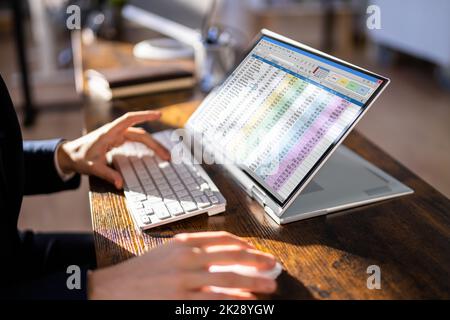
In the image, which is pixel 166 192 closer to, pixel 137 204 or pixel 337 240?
pixel 137 204

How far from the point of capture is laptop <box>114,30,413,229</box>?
0.74m

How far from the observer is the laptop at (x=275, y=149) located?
738mm

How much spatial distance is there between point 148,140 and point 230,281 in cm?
44

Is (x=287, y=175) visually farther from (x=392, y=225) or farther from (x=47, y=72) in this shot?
(x=47, y=72)

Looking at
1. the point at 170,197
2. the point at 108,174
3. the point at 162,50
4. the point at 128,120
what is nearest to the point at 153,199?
the point at 170,197

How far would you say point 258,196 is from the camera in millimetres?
798

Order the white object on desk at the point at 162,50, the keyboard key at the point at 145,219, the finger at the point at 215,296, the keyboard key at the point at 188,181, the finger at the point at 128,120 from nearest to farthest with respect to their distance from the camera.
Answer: the finger at the point at 215,296, the keyboard key at the point at 145,219, the keyboard key at the point at 188,181, the finger at the point at 128,120, the white object on desk at the point at 162,50

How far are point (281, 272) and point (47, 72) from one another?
3.52 metres

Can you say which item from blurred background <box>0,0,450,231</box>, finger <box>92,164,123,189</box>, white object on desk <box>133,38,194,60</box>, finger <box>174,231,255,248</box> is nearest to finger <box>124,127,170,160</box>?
finger <box>92,164,123,189</box>

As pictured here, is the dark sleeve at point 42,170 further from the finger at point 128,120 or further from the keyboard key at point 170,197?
the keyboard key at point 170,197

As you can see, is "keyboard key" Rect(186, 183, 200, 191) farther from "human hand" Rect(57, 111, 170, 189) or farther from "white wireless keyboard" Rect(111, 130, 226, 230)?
"human hand" Rect(57, 111, 170, 189)

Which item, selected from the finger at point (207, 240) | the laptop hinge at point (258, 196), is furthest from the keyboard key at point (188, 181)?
the finger at point (207, 240)

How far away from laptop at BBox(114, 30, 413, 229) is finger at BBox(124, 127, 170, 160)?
2 cm

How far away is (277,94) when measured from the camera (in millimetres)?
854
